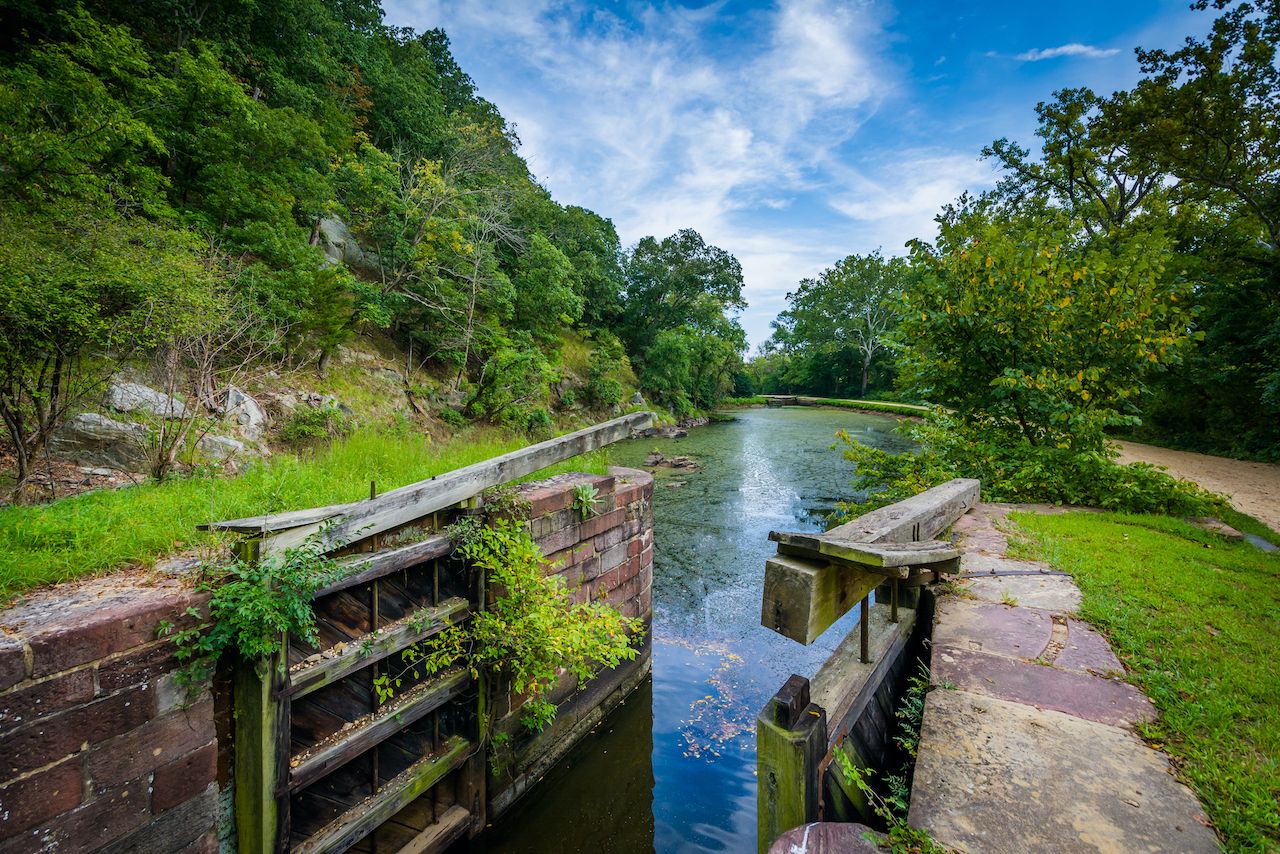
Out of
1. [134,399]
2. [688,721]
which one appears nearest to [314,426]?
[134,399]

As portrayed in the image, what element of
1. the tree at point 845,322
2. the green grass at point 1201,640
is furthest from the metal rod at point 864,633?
the tree at point 845,322

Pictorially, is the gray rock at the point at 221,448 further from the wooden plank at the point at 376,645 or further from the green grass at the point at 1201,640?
the green grass at the point at 1201,640

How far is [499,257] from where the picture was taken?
52.4ft

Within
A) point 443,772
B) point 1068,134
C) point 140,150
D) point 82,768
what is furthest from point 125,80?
point 1068,134

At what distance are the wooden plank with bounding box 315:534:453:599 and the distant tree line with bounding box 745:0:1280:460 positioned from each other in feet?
17.4

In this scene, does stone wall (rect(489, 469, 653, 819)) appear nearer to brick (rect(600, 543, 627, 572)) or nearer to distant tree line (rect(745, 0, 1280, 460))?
brick (rect(600, 543, 627, 572))

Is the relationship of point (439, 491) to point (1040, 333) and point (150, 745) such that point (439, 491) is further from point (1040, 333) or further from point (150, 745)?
point (1040, 333)

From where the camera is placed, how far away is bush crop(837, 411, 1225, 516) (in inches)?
222

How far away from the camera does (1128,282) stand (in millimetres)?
5559

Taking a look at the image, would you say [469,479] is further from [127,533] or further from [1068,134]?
[1068,134]

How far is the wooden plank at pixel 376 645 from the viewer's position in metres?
2.58

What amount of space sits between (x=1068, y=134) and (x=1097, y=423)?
1556 cm

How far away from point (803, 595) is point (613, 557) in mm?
3263

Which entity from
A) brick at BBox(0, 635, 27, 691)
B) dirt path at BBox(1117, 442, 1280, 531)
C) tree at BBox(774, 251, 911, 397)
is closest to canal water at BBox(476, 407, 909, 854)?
brick at BBox(0, 635, 27, 691)
